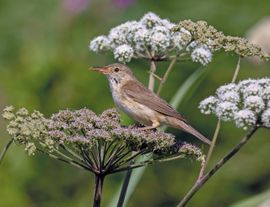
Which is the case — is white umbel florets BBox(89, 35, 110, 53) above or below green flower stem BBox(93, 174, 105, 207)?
above

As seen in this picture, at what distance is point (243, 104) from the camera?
15.7 ft

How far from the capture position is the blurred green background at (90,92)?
7.91 m

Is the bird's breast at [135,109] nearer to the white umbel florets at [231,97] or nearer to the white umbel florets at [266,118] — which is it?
the white umbel florets at [231,97]

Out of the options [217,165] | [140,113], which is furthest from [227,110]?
[140,113]

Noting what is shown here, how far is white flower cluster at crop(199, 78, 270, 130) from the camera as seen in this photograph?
4508 mm

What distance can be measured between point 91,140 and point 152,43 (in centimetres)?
122

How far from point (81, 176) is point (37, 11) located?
11.9 feet

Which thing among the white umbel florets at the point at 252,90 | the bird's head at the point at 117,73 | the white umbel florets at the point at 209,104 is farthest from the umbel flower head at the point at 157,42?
the bird's head at the point at 117,73

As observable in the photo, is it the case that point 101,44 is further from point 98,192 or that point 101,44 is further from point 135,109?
point 98,192

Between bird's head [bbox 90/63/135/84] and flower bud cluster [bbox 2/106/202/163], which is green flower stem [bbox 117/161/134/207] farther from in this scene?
bird's head [bbox 90/63/135/84]

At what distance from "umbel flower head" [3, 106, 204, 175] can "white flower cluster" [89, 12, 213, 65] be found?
87 centimetres

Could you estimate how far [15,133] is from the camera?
15.2 ft

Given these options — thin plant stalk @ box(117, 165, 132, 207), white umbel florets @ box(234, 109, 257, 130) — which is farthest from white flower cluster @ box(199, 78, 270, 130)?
thin plant stalk @ box(117, 165, 132, 207)

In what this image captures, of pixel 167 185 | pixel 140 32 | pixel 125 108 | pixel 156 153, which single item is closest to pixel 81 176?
pixel 167 185
